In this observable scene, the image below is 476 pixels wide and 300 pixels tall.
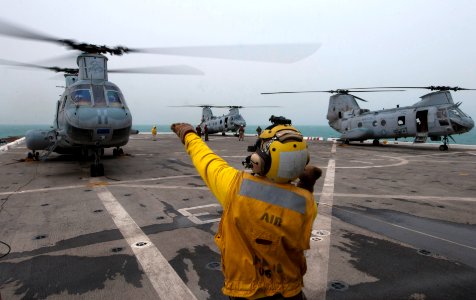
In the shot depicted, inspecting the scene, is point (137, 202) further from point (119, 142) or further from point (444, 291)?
point (444, 291)

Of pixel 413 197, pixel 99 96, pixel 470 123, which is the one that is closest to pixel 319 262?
pixel 413 197

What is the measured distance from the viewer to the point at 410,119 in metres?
22.6

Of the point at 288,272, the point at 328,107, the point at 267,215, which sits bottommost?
the point at 288,272

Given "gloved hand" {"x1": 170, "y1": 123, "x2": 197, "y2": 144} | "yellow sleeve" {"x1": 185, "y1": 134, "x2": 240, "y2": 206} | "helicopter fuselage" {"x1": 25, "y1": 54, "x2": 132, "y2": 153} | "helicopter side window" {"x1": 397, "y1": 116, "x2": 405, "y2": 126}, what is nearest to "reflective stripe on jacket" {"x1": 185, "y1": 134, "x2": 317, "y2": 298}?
"yellow sleeve" {"x1": 185, "y1": 134, "x2": 240, "y2": 206}

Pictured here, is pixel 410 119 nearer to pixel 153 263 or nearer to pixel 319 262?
pixel 319 262

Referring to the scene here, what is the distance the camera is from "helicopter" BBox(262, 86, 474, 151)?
2095 centimetres

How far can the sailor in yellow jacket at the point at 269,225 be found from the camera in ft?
6.38

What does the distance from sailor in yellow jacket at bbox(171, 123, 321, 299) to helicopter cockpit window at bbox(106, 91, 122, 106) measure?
973 cm

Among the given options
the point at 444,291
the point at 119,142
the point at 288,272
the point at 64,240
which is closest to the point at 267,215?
the point at 288,272

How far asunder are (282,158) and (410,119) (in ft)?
78.6

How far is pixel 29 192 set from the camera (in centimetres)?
862

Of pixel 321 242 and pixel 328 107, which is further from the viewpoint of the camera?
pixel 328 107

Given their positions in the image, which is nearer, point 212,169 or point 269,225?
point 269,225

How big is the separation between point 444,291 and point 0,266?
5.48 metres
